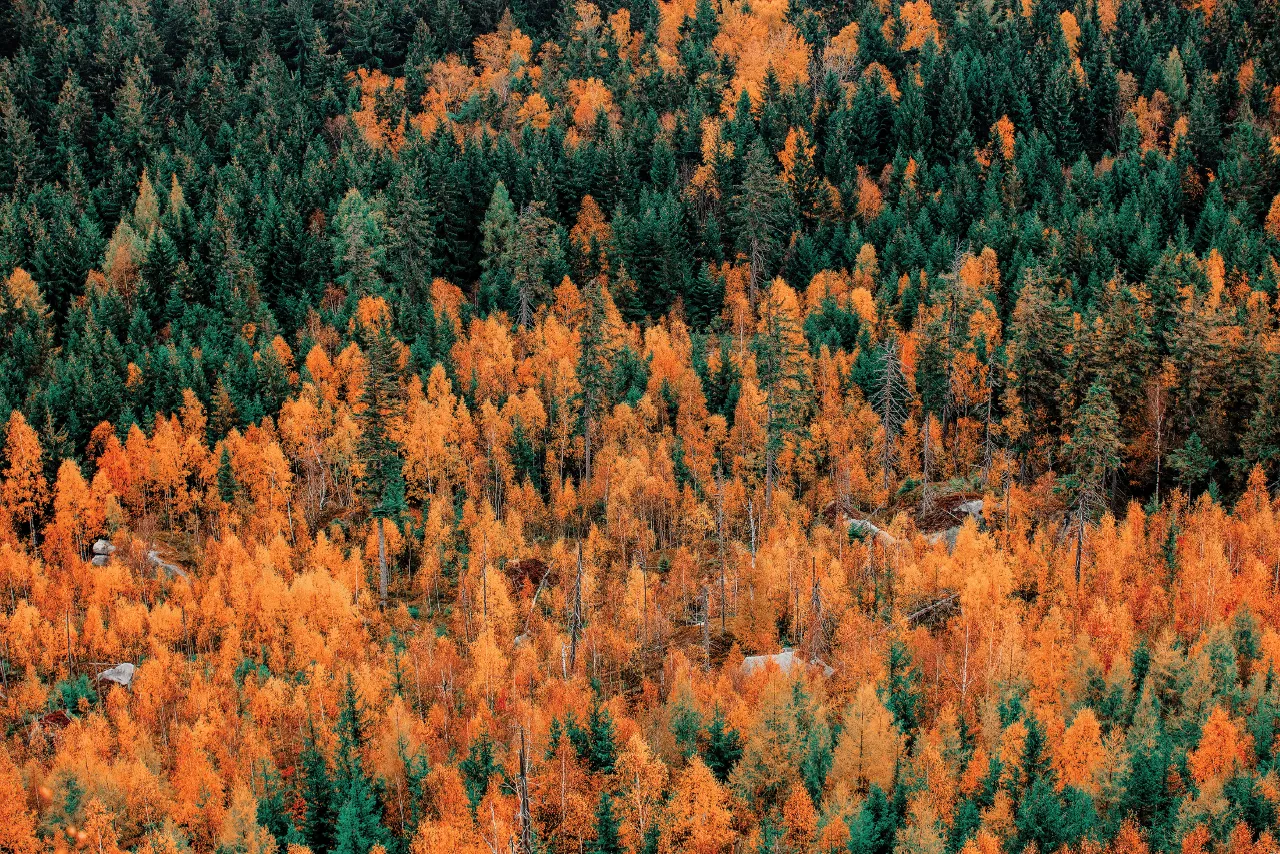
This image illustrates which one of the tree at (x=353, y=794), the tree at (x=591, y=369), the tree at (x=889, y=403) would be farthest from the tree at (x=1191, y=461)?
the tree at (x=353, y=794)

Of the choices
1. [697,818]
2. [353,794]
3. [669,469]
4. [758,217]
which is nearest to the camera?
[697,818]

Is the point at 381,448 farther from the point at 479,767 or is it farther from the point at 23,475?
the point at 23,475

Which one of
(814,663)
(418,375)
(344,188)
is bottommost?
(814,663)

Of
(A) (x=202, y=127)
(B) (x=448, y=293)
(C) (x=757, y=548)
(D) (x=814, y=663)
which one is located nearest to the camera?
(D) (x=814, y=663)

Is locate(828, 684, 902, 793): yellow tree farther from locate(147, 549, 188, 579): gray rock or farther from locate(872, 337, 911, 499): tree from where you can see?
locate(147, 549, 188, 579): gray rock

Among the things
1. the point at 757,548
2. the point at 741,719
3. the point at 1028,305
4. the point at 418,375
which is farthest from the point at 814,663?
the point at 418,375

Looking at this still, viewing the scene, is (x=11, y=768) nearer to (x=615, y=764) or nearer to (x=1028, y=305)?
(x=615, y=764)

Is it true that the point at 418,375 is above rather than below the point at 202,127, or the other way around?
below

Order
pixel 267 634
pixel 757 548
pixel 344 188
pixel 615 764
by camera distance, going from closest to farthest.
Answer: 1. pixel 615 764
2. pixel 267 634
3. pixel 757 548
4. pixel 344 188

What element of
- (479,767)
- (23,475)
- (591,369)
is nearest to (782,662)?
(479,767)
